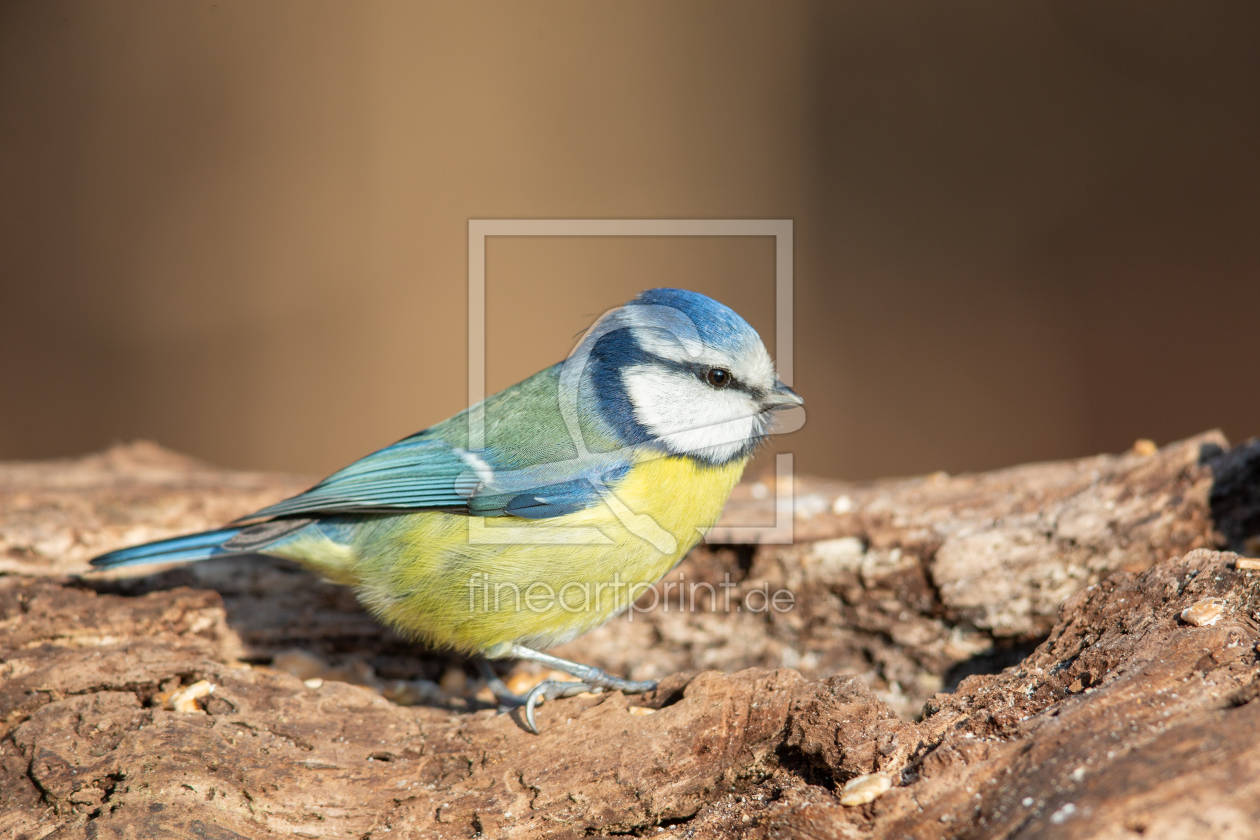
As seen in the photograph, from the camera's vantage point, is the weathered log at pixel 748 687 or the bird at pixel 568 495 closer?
the weathered log at pixel 748 687

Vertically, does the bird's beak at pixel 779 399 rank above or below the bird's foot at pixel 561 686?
above

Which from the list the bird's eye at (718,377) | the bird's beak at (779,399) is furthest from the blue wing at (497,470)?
the bird's beak at (779,399)

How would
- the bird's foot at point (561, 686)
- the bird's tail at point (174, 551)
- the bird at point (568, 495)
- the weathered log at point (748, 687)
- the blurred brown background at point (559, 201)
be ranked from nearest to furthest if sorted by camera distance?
the weathered log at point (748, 687)
the bird's foot at point (561, 686)
the bird at point (568, 495)
the bird's tail at point (174, 551)
the blurred brown background at point (559, 201)

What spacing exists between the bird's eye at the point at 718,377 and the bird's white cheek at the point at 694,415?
0.06 feet

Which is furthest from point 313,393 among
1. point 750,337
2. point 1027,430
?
point 1027,430

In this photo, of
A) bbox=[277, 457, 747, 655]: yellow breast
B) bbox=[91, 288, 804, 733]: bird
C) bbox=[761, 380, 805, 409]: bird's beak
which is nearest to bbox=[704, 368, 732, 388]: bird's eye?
bbox=[91, 288, 804, 733]: bird

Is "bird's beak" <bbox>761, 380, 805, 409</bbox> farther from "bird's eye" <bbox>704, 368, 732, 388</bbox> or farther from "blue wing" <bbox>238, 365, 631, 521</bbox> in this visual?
"blue wing" <bbox>238, 365, 631, 521</bbox>

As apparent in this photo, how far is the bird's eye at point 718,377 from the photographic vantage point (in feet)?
8.28

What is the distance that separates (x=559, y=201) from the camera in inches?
241

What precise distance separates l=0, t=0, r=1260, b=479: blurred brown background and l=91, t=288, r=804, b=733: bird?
11.0ft

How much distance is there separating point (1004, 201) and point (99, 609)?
19.0ft

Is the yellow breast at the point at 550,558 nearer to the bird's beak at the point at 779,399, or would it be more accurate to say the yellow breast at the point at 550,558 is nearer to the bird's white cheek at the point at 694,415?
the bird's white cheek at the point at 694,415

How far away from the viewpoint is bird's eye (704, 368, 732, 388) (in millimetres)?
2523

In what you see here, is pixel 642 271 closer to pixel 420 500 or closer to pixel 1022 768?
pixel 420 500
